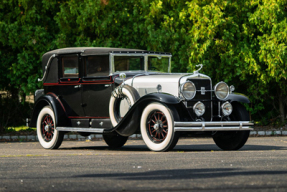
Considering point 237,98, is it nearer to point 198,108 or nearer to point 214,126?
point 198,108

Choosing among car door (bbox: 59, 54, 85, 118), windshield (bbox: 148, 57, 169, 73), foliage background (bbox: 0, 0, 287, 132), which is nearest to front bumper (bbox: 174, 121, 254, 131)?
windshield (bbox: 148, 57, 169, 73)

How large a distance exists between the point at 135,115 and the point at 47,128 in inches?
111

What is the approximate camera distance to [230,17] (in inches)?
762

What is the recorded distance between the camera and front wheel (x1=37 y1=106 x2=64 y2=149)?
1301 centimetres

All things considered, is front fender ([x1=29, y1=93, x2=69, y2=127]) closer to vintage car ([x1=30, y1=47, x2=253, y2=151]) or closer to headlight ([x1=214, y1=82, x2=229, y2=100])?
vintage car ([x1=30, y1=47, x2=253, y2=151])

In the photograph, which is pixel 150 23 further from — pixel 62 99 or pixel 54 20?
pixel 62 99

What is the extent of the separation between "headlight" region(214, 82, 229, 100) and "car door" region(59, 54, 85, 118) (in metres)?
3.15

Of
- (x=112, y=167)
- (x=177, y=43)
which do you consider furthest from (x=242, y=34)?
(x=112, y=167)

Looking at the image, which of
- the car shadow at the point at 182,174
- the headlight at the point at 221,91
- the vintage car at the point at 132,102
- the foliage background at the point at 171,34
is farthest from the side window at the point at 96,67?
the foliage background at the point at 171,34

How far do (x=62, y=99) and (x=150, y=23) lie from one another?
25.2 ft

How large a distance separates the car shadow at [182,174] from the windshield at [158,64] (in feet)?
19.0

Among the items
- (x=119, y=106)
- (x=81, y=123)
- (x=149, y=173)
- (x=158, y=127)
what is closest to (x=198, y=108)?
(x=158, y=127)

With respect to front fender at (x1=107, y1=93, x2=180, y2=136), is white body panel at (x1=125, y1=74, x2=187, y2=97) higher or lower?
higher

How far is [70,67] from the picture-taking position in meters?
13.2
